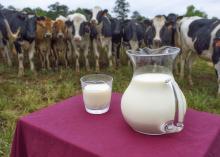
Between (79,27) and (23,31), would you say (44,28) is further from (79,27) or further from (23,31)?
(79,27)

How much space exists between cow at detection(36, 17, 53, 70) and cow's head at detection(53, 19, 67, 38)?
0.40ft

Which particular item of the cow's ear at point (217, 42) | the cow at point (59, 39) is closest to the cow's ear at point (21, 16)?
the cow at point (59, 39)

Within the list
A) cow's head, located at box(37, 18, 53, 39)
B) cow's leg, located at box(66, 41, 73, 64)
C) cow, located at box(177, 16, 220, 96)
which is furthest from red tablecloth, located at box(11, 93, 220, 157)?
cow's leg, located at box(66, 41, 73, 64)

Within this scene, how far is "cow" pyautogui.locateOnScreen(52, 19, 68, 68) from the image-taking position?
7.54m

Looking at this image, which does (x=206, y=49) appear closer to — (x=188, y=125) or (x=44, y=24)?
(x=44, y=24)

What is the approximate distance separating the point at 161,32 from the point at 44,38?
108 inches

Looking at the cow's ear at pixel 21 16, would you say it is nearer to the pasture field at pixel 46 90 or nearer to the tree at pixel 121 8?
the pasture field at pixel 46 90

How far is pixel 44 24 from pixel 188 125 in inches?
245

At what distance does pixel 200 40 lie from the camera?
5941 millimetres

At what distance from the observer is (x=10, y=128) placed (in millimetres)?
3752

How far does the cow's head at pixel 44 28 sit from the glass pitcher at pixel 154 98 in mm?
6041

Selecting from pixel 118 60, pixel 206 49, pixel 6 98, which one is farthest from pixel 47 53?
pixel 206 49

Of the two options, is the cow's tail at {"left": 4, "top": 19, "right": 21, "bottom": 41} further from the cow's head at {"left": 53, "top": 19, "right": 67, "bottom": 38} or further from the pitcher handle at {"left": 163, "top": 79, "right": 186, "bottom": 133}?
the pitcher handle at {"left": 163, "top": 79, "right": 186, "bottom": 133}

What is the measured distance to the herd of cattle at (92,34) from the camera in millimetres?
6922
